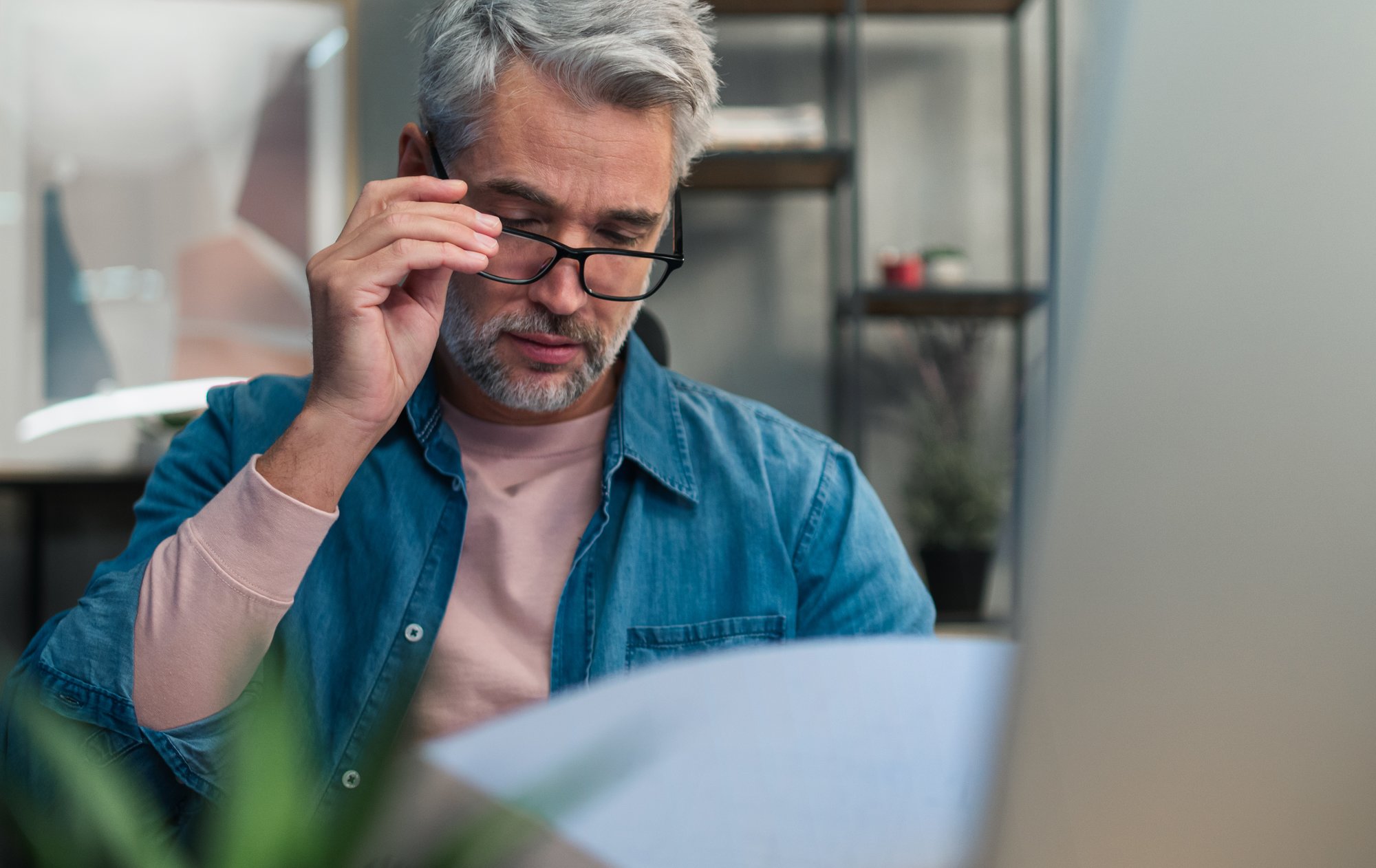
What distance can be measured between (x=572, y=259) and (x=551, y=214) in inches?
1.9

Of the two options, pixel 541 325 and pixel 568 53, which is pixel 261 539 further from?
pixel 568 53

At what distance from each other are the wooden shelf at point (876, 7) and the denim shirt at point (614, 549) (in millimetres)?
1851

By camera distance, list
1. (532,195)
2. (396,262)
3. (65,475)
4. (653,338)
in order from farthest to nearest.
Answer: (65,475), (653,338), (532,195), (396,262)

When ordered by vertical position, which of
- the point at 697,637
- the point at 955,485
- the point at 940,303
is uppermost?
the point at 940,303

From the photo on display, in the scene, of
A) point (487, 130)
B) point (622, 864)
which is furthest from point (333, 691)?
point (622, 864)

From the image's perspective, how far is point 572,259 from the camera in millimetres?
1034

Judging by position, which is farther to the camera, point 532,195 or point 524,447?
point 524,447

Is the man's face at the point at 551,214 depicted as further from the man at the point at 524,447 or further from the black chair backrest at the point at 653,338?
the black chair backrest at the point at 653,338

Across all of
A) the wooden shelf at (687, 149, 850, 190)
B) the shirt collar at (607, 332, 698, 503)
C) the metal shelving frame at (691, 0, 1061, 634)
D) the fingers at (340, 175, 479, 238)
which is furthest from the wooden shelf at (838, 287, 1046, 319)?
the fingers at (340, 175, 479, 238)

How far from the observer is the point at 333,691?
106 cm

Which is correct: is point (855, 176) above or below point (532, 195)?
above

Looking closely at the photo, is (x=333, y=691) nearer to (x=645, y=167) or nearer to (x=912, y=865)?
(x=645, y=167)

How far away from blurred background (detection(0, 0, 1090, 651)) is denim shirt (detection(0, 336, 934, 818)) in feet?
4.79

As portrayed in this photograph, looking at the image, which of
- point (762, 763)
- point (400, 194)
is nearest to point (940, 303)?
point (400, 194)
